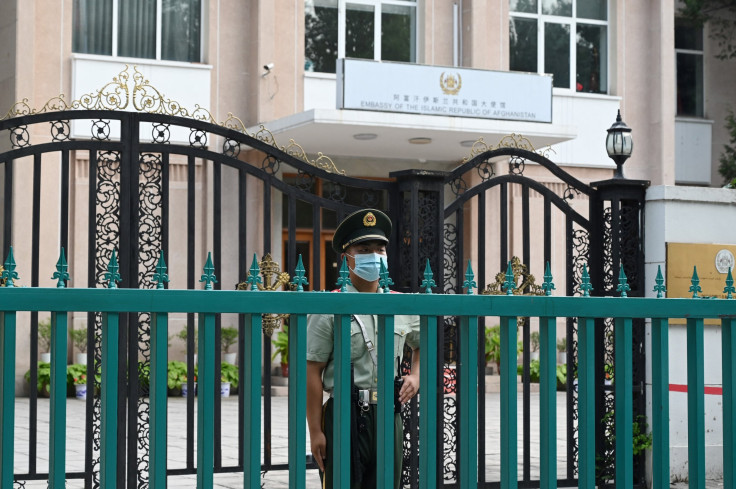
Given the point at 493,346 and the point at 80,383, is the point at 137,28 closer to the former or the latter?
the point at 80,383

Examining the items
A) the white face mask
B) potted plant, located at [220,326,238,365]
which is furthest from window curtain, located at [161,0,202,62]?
the white face mask

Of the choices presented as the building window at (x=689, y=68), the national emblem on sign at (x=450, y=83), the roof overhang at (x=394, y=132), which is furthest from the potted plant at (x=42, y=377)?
the building window at (x=689, y=68)

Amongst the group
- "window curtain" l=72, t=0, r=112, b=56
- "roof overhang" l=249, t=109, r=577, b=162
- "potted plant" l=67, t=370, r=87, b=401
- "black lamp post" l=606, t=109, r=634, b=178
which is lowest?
"potted plant" l=67, t=370, r=87, b=401

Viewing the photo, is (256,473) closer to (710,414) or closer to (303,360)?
(303,360)

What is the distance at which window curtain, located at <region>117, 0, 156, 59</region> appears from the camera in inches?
660

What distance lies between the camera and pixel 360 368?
482 centimetres

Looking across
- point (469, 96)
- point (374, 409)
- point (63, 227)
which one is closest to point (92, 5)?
point (469, 96)

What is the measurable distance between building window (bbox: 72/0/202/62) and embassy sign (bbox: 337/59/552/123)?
10.2 feet

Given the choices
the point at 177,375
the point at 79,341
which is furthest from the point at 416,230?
the point at 79,341

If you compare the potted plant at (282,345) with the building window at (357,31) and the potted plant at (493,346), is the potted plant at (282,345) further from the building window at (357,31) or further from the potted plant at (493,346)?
the building window at (357,31)

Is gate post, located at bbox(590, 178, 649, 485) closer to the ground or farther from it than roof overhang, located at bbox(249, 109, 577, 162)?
closer to the ground

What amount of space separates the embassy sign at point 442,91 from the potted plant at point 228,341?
3462 mm

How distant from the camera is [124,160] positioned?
7074 millimetres

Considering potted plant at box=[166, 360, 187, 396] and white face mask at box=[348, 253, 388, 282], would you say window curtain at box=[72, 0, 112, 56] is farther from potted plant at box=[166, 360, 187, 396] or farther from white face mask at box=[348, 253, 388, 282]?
white face mask at box=[348, 253, 388, 282]
